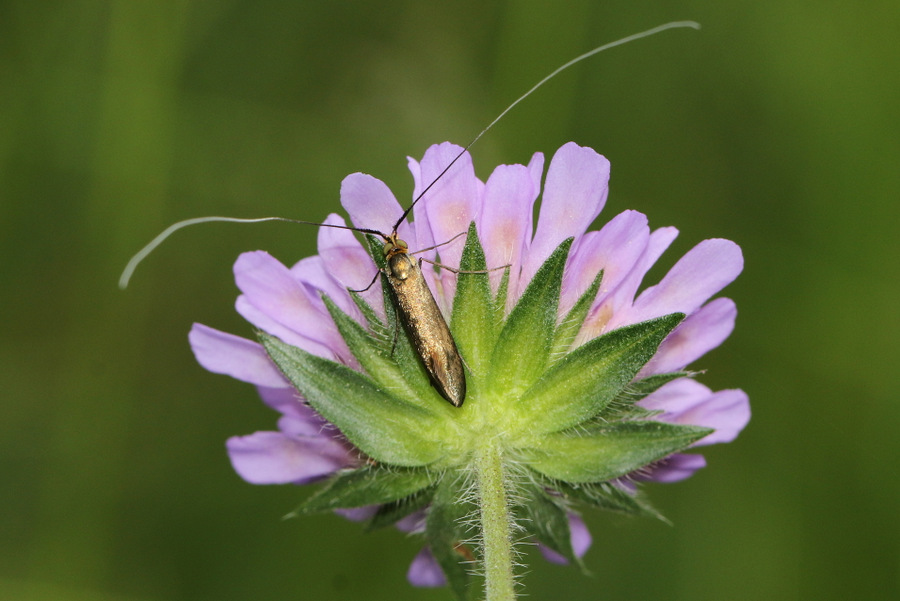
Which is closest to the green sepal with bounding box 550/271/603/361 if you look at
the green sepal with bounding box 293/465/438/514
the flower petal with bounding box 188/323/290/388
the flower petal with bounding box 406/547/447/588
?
the green sepal with bounding box 293/465/438/514

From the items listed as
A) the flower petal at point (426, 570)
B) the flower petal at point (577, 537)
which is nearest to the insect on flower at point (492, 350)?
the flower petal at point (577, 537)

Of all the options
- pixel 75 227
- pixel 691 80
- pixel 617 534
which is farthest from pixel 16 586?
pixel 691 80

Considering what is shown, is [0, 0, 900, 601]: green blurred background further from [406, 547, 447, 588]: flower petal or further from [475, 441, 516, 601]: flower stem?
[475, 441, 516, 601]: flower stem

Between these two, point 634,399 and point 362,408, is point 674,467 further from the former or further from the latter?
→ point 362,408

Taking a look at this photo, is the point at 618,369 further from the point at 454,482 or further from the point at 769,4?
the point at 769,4

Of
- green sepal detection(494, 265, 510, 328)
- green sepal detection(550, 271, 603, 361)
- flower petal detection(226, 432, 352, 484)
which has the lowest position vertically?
flower petal detection(226, 432, 352, 484)

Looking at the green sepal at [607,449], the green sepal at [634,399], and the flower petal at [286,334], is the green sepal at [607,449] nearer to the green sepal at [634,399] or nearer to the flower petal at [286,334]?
the green sepal at [634,399]
